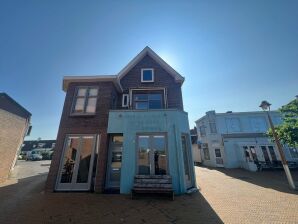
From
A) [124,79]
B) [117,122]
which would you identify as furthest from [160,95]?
[117,122]

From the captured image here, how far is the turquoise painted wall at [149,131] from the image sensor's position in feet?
27.4

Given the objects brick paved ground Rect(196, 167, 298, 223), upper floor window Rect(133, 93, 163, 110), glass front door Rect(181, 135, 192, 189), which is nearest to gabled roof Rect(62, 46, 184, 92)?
upper floor window Rect(133, 93, 163, 110)

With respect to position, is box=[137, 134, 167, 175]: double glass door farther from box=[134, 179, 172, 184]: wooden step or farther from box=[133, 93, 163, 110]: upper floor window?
box=[133, 93, 163, 110]: upper floor window

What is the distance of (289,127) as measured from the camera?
10766 millimetres

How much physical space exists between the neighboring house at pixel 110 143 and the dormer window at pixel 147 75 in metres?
3.42

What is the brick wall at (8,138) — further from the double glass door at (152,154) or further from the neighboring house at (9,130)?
the double glass door at (152,154)

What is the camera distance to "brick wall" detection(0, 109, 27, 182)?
39.8ft

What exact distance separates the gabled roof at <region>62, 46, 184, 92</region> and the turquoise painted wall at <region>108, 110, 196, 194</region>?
2.79m

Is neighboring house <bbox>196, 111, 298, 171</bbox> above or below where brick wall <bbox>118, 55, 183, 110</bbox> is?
below

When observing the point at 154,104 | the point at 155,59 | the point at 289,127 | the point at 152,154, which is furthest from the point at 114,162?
the point at 289,127

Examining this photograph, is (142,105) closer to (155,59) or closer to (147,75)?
(147,75)

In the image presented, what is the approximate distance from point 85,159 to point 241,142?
20126 millimetres

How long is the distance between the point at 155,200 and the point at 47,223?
452cm

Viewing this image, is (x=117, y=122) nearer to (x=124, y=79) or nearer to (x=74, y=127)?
(x=74, y=127)
